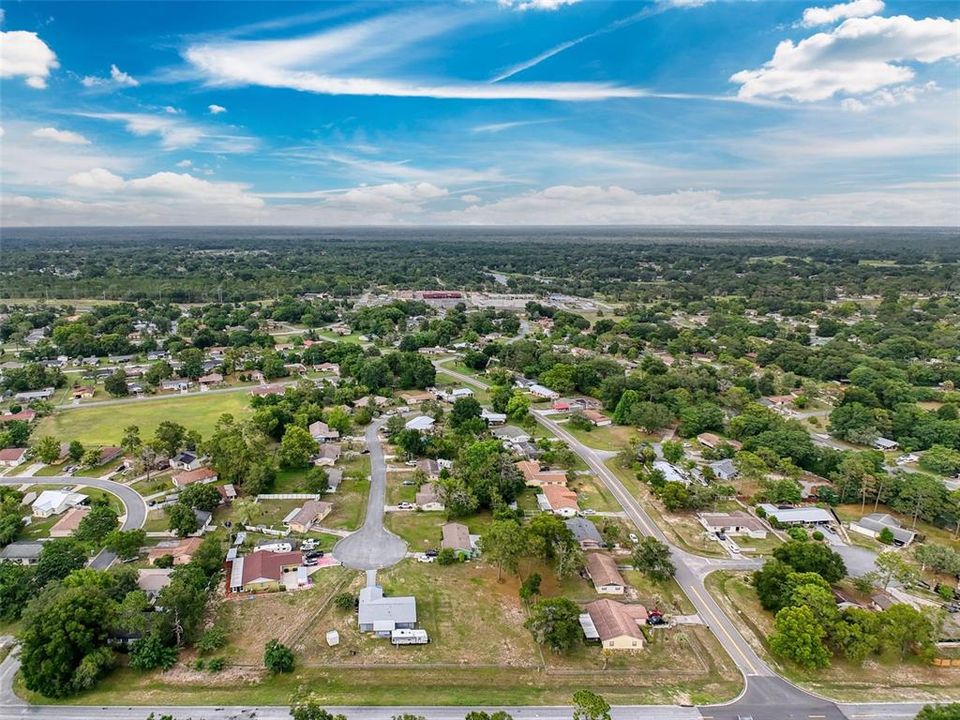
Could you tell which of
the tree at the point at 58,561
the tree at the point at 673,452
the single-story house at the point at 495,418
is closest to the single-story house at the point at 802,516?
the tree at the point at 673,452

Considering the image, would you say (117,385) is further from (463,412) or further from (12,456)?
(463,412)

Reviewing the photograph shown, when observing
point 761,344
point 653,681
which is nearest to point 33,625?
point 653,681

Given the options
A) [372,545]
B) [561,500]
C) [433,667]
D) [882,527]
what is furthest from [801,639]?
[372,545]

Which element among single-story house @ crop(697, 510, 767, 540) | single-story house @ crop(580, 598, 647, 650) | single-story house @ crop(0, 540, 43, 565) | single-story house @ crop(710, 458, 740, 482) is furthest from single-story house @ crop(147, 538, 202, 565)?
single-story house @ crop(710, 458, 740, 482)

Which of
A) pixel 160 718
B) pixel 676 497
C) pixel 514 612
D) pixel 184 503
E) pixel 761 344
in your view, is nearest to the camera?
pixel 160 718

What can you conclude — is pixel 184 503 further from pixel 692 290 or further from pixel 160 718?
pixel 692 290

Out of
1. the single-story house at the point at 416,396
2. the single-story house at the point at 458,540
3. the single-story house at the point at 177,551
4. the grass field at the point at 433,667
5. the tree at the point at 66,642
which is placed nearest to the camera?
the tree at the point at 66,642

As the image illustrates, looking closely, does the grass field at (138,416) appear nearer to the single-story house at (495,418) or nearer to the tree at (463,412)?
the tree at (463,412)
